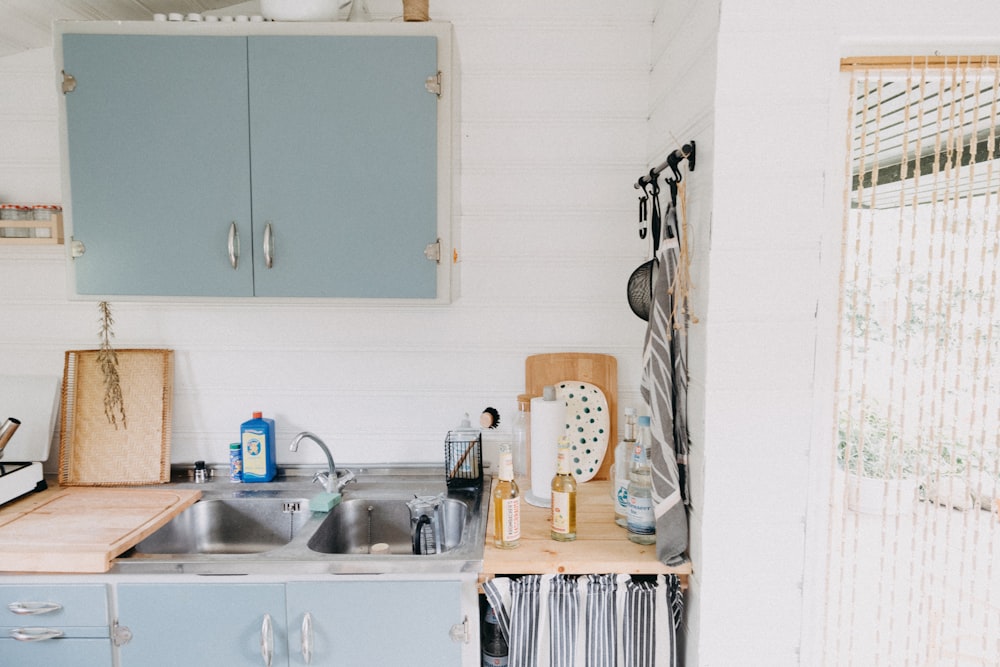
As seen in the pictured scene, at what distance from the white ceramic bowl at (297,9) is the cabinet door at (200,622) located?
1503 millimetres

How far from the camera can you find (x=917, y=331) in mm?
1547

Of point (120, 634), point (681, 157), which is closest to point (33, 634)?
point (120, 634)

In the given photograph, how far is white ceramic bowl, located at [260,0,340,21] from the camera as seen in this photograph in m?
1.73

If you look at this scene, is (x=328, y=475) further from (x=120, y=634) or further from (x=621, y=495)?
(x=621, y=495)

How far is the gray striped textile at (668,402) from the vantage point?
4.89 ft

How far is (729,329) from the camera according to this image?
4.63 ft

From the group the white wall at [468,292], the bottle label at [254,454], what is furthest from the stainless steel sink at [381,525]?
the bottle label at [254,454]

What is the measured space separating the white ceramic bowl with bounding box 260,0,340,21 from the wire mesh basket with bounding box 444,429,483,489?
1296mm

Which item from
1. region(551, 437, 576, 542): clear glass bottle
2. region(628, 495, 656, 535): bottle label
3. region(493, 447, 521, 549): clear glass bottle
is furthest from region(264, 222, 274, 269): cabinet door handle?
region(628, 495, 656, 535): bottle label

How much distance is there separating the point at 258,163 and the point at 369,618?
4.06 ft

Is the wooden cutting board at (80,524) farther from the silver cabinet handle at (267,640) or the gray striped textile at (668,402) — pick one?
the gray striped textile at (668,402)

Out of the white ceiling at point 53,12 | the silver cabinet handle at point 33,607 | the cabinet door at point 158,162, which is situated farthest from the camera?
the white ceiling at point 53,12

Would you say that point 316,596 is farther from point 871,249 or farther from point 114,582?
point 871,249

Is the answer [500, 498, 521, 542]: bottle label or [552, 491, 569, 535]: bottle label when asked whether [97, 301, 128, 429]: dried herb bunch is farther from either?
[552, 491, 569, 535]: bottle label
